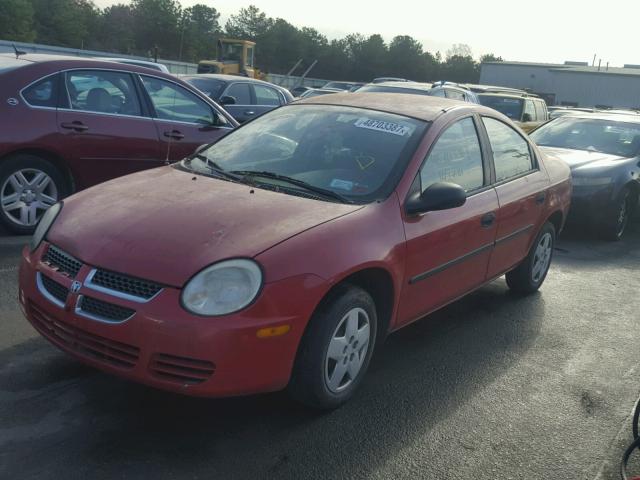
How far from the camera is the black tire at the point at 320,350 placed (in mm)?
3227

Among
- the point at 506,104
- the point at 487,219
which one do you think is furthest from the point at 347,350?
the point at 506,104

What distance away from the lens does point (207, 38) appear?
77.6m

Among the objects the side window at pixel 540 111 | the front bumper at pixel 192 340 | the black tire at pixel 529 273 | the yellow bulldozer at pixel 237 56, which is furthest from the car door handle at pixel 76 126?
the yellow bulldozer at pixel 237 56

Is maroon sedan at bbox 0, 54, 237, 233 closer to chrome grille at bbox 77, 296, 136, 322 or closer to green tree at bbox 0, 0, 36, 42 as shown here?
chrome grille at bbox 77, 296, 136, 322

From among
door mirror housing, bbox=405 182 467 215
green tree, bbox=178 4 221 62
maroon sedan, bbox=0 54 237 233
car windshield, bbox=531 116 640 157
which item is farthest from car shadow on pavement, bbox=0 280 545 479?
green tree, bbox=178 4 221 62

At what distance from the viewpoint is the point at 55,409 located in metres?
3.28

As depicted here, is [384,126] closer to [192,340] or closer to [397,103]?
[397,103]

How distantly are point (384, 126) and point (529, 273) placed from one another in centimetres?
220

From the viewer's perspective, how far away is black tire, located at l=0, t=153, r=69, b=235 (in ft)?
19.4

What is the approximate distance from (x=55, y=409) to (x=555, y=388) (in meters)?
2.79

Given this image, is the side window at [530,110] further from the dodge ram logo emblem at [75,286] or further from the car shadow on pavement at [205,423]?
the dodge ram logo emblem at [75,286]

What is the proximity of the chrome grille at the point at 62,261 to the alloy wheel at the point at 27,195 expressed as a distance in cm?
293

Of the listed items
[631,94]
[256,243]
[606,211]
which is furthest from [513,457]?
[631,94]

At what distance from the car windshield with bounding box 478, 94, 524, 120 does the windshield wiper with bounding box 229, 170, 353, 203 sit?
504 inches
